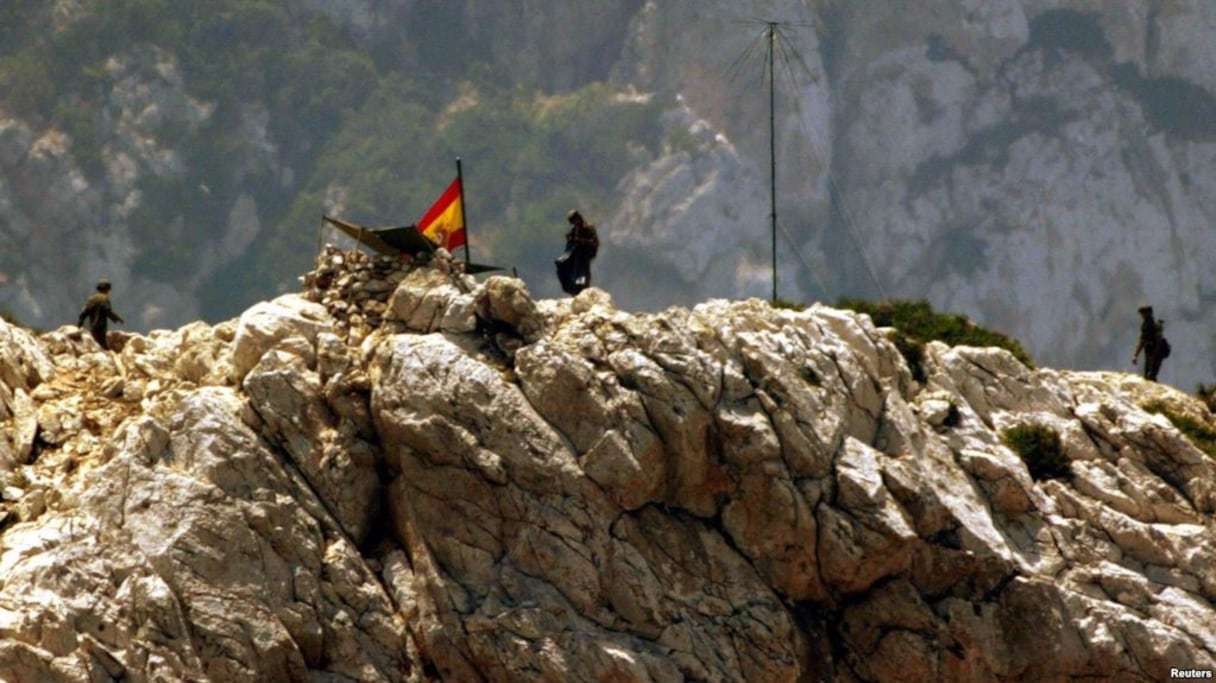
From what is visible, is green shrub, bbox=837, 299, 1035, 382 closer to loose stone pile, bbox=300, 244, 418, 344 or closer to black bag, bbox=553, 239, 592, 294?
black bag, bbox=553, 239, 592, 294

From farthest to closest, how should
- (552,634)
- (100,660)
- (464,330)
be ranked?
(464,330), (552,634), (100,660)

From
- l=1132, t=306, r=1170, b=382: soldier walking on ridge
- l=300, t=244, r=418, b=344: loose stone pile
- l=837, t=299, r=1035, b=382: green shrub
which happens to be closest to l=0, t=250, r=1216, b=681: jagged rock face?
l=300, t=244, r=418, b=344: loose stone pile

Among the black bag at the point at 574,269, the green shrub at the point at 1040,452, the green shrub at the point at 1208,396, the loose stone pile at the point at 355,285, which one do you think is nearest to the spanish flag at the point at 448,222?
the loose stone pile at the point at 355,285

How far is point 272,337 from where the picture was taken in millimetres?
52406

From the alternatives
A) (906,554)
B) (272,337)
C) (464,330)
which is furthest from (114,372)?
(906,554)

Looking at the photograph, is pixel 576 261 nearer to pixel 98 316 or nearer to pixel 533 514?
pixel 533 514

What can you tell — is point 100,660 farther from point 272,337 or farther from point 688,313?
point 688,313

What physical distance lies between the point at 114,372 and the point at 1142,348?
2798 cm

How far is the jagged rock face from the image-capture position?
48.0 meters

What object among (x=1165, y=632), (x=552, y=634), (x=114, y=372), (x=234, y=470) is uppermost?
(x=114, y=372)

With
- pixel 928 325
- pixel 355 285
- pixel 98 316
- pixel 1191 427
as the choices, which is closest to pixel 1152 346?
pixel 1191 427

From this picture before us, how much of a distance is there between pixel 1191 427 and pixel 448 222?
18475 millimetres

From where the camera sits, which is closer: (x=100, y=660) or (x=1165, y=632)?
(x=100, y=660)

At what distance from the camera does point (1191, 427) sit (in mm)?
61156
